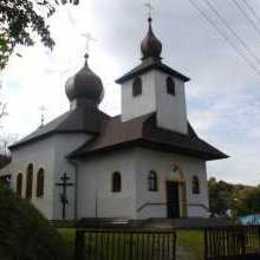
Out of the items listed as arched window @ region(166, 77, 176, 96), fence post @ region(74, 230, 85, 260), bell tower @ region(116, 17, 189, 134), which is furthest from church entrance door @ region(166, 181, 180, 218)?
fence post @ region(74, 230, 85, 260)

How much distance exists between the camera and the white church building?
71.1ft

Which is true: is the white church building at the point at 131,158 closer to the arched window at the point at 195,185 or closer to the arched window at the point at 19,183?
the arched window at the point at 195,185

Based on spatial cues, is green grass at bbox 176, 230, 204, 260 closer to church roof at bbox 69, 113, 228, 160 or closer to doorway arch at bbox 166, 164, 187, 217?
church roof at bbox 69, 113, 228, 160

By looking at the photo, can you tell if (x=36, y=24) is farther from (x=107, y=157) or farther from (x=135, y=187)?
(x=107, y=157)

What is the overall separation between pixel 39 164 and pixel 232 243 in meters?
18.8

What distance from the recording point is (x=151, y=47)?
26.1 meters

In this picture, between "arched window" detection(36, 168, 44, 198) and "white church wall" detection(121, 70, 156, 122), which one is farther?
"arched window" detection(36, 168, 44, 198)

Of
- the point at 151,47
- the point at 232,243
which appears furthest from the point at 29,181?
the point at 232,243

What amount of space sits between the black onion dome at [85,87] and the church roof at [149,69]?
423cm

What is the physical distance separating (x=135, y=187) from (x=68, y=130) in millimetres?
6814

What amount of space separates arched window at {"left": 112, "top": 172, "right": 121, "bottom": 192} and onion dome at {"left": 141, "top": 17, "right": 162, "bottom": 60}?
26.2 feet

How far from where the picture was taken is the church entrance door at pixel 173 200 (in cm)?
2267

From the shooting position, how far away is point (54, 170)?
81.0 feet

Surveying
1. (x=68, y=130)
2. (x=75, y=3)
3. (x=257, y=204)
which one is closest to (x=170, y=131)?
(x=68, y=130)
